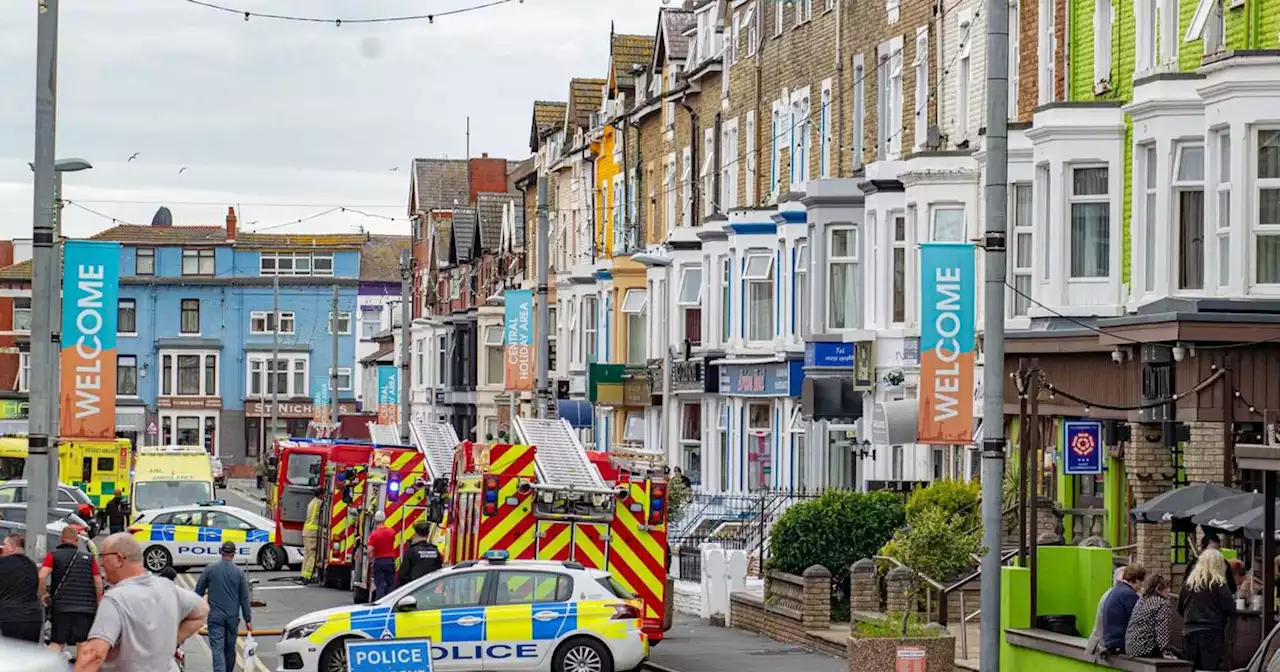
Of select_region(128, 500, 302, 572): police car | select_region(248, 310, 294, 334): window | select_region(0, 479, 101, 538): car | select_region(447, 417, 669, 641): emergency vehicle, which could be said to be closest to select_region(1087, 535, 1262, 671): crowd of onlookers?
select_region(447, 417, 669, 641): emergency vehicle

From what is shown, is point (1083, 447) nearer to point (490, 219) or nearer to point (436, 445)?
point (436, 445)

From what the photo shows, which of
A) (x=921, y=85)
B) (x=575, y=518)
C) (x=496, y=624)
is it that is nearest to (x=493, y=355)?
(x=921, y=85)

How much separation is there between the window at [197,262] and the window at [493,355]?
34.2 meters

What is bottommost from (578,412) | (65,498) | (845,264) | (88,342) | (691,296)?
(65,498)

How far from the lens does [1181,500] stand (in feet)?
74.0

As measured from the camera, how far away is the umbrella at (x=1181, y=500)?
2225 centimetres

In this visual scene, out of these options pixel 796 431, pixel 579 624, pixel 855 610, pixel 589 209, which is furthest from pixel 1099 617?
pixel 589 209

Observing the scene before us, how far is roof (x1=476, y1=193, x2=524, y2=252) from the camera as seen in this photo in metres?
84.4

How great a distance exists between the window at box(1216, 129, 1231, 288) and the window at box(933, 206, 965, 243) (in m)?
7.97

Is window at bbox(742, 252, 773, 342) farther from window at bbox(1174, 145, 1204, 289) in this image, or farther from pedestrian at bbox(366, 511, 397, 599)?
window at bbox(1174, 145, 1204, 289)

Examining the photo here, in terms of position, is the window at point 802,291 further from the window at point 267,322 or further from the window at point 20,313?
the window at point 20,313

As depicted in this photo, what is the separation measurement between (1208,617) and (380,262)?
100652 millimetres

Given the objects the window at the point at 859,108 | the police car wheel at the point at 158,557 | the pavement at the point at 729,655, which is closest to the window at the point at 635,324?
the police car wheel at the point at 158,557

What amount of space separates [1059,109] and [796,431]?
14011 mm
